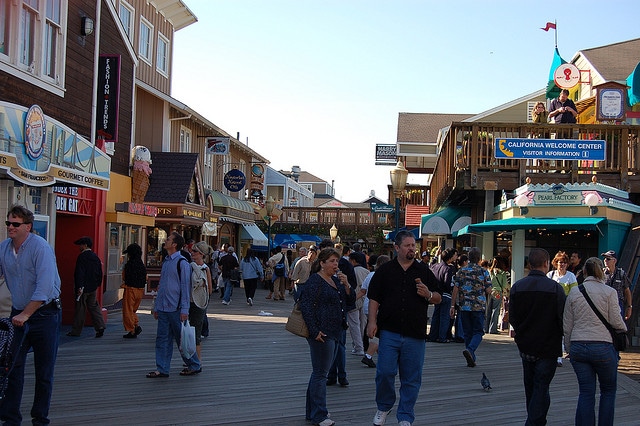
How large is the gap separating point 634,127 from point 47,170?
43.1 ft

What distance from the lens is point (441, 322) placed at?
15.2m

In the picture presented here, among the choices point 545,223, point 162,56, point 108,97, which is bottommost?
point 545,223

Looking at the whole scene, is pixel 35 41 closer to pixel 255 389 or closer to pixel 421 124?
pixel 255 389

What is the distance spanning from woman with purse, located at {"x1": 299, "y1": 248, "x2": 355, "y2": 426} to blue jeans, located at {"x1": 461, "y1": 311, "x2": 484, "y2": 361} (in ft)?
14.5

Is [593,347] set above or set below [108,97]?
below

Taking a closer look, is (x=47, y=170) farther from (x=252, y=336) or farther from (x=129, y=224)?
(x=129, y=224)

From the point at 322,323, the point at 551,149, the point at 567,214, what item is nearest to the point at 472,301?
the point at 322,323

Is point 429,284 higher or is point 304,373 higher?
point 429,284

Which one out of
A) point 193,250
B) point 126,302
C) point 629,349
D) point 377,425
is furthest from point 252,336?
point 377,425

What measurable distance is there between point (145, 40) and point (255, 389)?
19479 millimetres

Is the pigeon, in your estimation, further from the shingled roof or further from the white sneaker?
the shingled roof

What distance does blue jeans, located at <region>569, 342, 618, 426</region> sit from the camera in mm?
6719

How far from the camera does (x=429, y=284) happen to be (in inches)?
288

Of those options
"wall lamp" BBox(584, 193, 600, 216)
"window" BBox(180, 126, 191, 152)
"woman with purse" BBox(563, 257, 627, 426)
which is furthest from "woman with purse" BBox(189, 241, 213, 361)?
"window" BBox(180, 126, 191, 152)
